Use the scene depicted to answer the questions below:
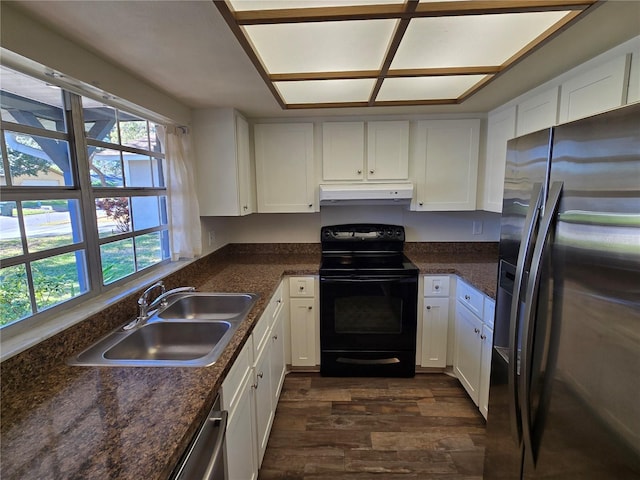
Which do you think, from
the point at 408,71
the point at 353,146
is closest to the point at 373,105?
the point at 353,146

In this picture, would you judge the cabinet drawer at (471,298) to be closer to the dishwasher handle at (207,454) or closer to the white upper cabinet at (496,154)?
the white upper cabinet at (496,154)

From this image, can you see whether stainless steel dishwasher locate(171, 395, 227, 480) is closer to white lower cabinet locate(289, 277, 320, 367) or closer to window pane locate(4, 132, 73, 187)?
window pane locate(4, 132, 73, 187)

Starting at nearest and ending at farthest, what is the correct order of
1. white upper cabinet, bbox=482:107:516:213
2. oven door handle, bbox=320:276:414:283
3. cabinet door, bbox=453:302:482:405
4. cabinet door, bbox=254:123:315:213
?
cabinet door, bbox=453:302:482:405, white upper cabinet, bbox=482:107:516:213, oven door handle, bbox=320:276:414:283, cabinet door, bbox=254:123:315:213

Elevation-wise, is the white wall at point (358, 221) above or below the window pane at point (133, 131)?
below

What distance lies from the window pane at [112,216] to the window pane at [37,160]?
231 mm

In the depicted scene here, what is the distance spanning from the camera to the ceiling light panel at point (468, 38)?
1.18 metres

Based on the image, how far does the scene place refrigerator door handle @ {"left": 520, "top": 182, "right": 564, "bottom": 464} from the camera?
95cm

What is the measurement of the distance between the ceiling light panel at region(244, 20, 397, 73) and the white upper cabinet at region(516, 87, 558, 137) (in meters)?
1.05

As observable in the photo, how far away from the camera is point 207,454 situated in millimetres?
949

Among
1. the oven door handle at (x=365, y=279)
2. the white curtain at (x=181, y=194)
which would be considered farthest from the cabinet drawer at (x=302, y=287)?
the white curtain at (x=181, y=194)

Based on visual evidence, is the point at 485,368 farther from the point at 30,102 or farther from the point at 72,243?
the point at 30,102

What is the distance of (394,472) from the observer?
1666 mm

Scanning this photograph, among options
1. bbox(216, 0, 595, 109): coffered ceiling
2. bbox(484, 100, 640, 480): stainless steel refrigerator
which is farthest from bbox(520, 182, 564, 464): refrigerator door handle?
bbox(216, 0, 595, 109): coffered ceiling

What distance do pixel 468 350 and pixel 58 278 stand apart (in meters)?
2.44
